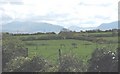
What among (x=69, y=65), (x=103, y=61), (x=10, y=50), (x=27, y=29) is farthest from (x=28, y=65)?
(x=27, y=29)

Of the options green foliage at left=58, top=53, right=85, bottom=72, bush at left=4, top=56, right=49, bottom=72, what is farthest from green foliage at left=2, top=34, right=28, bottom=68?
green foliage at left=58, top=53, right=85, bottom=72

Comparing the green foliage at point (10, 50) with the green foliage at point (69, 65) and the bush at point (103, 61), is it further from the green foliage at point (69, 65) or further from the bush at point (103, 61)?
the bush at point (103, 61)

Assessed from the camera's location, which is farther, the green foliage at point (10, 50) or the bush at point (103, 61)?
the green foliage at point (10, 50)

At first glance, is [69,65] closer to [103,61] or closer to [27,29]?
[103,61]

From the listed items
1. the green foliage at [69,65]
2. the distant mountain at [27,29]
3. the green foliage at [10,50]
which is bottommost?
the green foliage at [69,65]

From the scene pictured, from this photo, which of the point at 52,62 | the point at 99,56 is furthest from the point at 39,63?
the point at 99,56

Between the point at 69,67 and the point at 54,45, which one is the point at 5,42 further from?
the point at 54,45

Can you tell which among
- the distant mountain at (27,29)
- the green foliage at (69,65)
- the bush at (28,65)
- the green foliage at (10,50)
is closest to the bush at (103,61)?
the green foliage at (69,65)

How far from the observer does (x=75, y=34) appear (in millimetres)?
16109

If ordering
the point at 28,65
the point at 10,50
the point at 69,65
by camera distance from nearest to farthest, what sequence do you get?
the point at 28,65
the point at 69,65
the point at 10,50

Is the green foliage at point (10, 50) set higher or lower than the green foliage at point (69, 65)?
higher

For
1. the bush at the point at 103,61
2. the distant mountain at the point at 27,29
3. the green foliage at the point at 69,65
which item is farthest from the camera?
the distant mountain at the point at 27,29

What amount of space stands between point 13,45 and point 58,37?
739 cm

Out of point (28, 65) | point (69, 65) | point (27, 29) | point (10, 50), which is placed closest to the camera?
point (28, 65)
